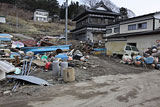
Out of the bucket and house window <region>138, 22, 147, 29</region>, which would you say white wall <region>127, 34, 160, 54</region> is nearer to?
house window <region>138, 22, 147, 29</region>

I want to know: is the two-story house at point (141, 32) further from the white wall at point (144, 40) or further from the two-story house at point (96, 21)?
the two-story house at point (96, 21)

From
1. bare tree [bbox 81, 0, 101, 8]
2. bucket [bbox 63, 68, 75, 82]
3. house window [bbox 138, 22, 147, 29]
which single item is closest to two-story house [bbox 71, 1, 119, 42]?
house window [bbox 138, 22, 147, 29]

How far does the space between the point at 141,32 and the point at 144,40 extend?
5.07 feet

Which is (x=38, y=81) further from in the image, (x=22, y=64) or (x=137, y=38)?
(x=137, y=38)

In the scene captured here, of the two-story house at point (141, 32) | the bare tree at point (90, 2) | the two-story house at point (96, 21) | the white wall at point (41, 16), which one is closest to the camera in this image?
the two-story house at point (141, 32)

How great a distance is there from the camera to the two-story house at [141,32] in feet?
43.3

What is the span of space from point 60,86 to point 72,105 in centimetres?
177

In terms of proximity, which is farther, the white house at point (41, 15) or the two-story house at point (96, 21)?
the white house at point (41, 15)

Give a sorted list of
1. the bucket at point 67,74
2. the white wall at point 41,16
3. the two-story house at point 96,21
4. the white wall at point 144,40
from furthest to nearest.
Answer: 1. the white wall at point 41,16
2. the two-story house at point 96,21
3. the white wall at point 144,40
4. the bucket at point 67,74

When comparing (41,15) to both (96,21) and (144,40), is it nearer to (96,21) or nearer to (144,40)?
(96,21)

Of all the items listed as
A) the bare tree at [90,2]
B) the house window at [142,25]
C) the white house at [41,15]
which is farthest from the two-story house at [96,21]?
the bare tree at [90,2]

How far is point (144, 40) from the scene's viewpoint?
547 inches

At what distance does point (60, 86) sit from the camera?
514 centimetres

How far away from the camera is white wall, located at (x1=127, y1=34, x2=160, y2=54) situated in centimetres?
1285
